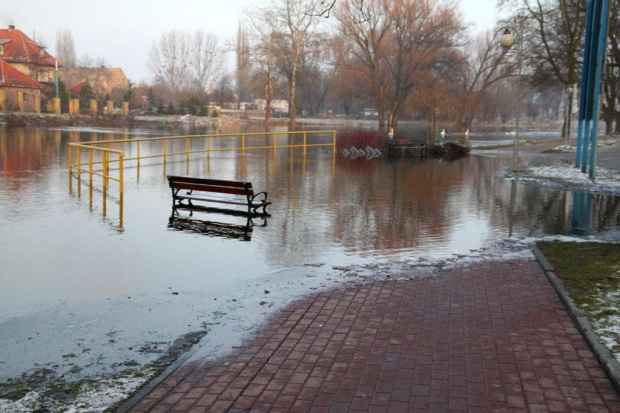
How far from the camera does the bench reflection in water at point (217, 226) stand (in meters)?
11.1

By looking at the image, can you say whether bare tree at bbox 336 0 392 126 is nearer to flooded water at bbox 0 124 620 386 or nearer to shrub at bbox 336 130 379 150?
shrub at bbox 336 130 379 150

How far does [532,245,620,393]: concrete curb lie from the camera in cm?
495

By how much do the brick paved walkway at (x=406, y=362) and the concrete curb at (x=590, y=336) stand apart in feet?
0.20

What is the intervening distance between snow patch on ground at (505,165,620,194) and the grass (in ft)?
28.8

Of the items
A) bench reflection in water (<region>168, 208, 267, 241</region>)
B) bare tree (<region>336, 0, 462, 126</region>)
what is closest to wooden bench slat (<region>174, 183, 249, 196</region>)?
bench reflection in water (<region>168, 208, 267, 241</region>)

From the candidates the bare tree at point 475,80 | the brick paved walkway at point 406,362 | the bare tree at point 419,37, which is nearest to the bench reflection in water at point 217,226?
the brick paved walkway at point 406,362

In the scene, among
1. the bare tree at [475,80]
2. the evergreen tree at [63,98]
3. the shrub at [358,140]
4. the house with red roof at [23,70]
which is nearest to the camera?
the shrub at [358,140]

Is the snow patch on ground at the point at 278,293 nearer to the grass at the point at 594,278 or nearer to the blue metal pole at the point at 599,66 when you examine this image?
the grass at the point at 594,278

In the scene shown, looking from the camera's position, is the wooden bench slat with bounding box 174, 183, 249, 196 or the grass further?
the wooden bench slat with bounding box 174, 183, 249, 196

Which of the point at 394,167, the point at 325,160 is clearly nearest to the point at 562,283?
the point at 394,167

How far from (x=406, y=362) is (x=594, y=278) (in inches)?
145

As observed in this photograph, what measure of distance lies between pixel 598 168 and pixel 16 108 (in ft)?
188

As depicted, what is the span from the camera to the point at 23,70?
8062 centimetres

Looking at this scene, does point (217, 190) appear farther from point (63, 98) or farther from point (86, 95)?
point (86, 95)
